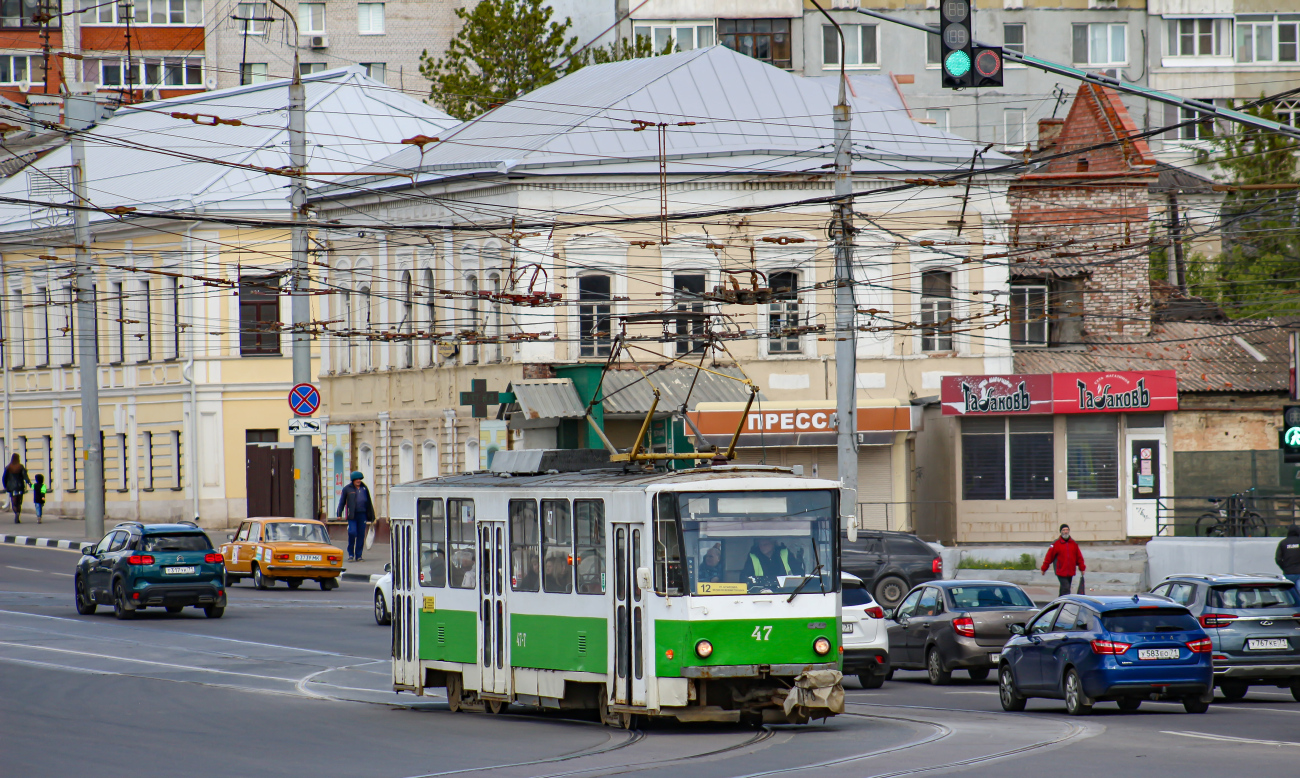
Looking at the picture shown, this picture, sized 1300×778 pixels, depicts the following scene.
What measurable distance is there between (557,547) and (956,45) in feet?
19.5

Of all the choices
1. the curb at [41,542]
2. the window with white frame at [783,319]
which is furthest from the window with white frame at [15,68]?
the window with white frame at [783,319]

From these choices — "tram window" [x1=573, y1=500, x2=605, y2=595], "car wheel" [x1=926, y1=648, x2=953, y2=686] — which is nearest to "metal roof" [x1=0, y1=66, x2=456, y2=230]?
"car wheel" [x1=926, y1=648, x2=953, y2=686]

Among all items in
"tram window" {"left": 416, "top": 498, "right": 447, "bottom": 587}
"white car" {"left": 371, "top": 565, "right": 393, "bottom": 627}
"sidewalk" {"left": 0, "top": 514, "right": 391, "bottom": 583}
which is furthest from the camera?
"sidewalk" {"left": 0, "top": 514, "right": 391, "bottom": 583}

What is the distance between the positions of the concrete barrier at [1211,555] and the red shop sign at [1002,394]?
6.10m

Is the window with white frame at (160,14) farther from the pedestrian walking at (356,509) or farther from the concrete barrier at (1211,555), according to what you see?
the concrete barrier at (1211,555)

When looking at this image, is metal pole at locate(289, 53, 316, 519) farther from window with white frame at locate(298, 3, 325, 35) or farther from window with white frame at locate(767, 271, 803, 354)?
window with white frame at locate(298, 3, 325, 35)

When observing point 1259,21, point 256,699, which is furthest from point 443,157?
point 1259,21

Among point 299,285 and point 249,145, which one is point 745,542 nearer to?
point 299,285

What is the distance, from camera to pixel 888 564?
32.1 meters

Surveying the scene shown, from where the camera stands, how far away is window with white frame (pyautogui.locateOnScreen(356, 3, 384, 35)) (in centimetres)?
7488

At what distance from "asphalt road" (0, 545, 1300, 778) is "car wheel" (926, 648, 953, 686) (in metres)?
0.33

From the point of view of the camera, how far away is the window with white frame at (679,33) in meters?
64.6

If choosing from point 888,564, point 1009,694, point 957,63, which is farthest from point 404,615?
point 888,564

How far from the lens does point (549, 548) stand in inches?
685
